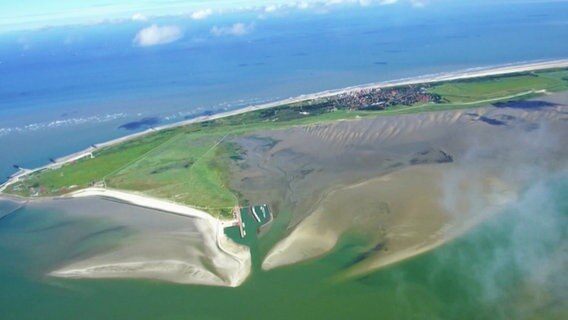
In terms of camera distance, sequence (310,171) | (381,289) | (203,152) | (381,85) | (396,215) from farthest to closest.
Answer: (381,85)
(203,152)
(310,171)
(396,215)
(381,289)

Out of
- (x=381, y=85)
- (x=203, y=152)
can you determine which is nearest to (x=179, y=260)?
(x=203, y=152)

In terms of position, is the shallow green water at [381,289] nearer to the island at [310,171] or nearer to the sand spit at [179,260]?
the sand spit at [179,260]

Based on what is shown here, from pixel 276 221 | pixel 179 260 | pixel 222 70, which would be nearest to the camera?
pixel 179 260

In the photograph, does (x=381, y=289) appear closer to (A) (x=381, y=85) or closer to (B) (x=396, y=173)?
(B) (x=396, y=173)

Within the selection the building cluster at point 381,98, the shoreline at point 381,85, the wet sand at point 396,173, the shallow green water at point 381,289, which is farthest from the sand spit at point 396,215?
the shoreline at point 381,85

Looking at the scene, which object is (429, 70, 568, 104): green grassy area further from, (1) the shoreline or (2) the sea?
(2) the sea

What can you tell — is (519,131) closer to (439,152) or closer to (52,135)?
(439,152)

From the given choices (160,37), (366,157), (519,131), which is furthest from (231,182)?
(160,37)
